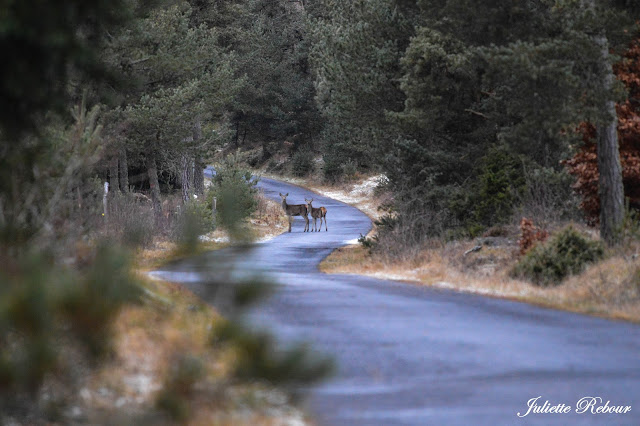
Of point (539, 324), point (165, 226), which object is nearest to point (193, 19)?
point (165, 226)

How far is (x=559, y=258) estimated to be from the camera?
18.4 m

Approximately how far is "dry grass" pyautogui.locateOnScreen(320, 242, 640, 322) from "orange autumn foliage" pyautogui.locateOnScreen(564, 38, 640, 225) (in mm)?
2298

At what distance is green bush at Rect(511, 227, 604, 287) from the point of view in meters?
18.2

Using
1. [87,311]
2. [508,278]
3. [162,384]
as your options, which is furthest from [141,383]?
[508,278]

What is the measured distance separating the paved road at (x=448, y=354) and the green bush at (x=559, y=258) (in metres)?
2.36

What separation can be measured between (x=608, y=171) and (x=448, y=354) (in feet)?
36.2

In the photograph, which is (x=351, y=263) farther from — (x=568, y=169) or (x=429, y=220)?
(x=568, y=169)

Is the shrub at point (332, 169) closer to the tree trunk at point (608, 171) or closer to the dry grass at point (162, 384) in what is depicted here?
the tree trunk at point (608, 171)

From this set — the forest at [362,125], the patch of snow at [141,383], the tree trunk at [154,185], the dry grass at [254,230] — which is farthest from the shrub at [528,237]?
the tree trunk at [154,185]

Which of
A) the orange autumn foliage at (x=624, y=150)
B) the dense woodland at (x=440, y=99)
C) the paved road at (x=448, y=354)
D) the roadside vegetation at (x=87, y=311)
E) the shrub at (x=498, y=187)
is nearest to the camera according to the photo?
the roadside vegetation at (x=87, y=311)

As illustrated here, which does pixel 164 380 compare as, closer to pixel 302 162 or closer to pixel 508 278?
pixel 508 278

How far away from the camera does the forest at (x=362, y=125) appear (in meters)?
6.61

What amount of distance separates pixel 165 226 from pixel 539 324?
75.3 ft

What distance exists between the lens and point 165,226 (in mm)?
34188
